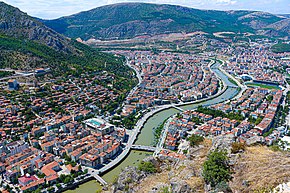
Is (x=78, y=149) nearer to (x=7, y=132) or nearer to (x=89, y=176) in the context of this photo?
(x=89, y=176)

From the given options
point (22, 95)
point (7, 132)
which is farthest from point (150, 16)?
point (7, 132)

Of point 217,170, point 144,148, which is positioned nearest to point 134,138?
point 144,148

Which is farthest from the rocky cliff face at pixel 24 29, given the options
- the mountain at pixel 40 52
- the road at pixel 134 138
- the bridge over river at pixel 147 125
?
the bridge over river at pixel 147 125

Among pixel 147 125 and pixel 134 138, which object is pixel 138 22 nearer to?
pixel 147 125

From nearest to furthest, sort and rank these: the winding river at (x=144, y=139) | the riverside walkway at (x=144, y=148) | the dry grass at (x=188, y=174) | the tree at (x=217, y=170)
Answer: the tree at (x=217, y=170) → the dry grass at (x=188, y=174) → the winding river at (x=144, y=139) → the riverside walkway at (x=144, y=148)

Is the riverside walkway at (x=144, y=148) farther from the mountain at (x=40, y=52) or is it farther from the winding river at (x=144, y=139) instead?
the mountain at (x=40, y=52)

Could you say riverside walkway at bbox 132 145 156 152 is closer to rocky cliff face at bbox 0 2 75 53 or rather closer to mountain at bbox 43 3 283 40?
rocky cliff face at bbox 0 2 75 53
